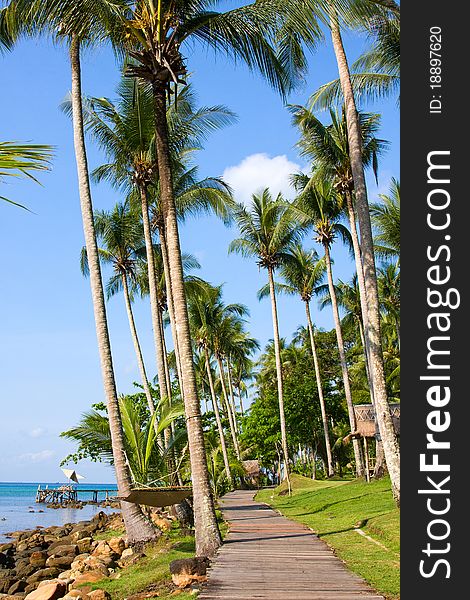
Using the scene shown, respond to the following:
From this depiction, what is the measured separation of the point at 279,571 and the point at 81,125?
32.0 ft

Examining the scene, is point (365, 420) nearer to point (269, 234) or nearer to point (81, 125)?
point (269, 234)

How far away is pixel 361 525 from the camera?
12.9 meters

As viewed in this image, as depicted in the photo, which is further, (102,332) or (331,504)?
(331,504)

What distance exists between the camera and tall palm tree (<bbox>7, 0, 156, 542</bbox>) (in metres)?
12.2

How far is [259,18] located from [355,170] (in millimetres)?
3954

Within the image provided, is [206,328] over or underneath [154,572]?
over

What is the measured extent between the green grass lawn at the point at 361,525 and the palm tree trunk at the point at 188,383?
6.54 ft

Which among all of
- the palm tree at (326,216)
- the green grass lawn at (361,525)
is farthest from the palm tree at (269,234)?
the green grass lawn at (361,525)

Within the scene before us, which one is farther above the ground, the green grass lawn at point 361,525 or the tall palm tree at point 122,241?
the tall palm tree at point 122,241

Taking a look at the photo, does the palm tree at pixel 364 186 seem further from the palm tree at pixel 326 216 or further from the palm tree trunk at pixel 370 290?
the palm tree at pixel 326 216

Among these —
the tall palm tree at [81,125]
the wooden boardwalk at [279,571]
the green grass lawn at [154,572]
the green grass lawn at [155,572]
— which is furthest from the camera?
the tall palm tree at [81,125]

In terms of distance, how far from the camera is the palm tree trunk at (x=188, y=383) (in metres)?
10.3

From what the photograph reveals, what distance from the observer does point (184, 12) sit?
12.1 m

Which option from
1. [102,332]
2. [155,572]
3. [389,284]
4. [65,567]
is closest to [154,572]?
[155,572]
